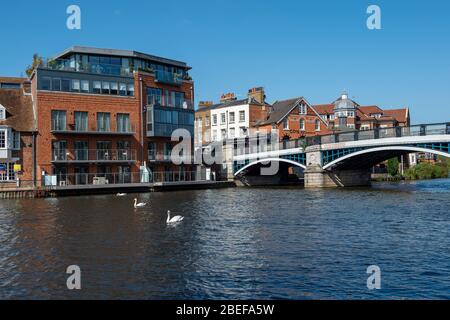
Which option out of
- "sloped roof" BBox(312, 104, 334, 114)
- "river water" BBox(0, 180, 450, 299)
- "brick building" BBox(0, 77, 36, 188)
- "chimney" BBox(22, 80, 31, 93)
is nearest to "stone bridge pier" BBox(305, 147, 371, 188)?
"river water" BBox(0, 180, 450, 299)

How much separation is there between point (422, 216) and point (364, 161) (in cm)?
3124

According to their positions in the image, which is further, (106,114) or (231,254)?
(106,114)

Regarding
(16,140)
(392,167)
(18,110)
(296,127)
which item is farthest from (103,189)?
(392,167)

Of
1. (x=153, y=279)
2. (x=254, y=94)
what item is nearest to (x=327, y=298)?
(x=153, y=279)

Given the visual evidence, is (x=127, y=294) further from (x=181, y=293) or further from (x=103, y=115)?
(x=103, y=115)

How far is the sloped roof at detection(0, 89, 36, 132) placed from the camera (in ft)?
171

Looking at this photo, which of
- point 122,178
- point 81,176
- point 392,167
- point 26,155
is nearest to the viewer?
point 26,155

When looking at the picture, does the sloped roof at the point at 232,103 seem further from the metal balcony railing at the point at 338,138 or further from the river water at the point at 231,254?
the river water at the point at 231,254

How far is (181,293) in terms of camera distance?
44.6ft

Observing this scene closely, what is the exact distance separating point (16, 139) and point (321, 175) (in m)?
33.7

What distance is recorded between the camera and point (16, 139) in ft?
170

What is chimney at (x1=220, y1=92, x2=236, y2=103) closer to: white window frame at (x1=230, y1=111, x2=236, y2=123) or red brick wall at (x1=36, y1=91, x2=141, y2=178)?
white window frame at (x1=230, y1=111, x2=236, y2=123)

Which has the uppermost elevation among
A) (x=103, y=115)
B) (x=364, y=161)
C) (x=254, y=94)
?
(x=254, y=94)

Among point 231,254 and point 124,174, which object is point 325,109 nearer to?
point 124,174
